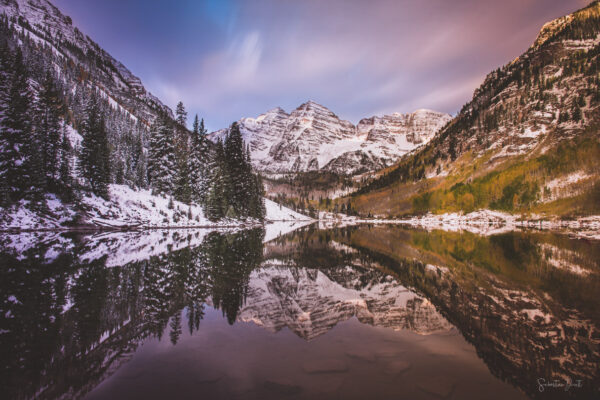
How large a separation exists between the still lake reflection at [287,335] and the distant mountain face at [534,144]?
10754 centimetres

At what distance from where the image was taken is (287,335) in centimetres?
881

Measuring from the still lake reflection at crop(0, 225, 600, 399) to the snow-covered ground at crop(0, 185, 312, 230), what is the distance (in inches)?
1258

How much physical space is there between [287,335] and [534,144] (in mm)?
158537

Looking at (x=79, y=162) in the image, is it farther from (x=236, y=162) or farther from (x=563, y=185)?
(x=563, y=185)

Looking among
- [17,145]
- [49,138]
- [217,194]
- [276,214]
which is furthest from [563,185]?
[17,145]

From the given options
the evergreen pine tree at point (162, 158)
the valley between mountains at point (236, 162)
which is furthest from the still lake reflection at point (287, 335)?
the evergreen pine tree at point (162, 158)

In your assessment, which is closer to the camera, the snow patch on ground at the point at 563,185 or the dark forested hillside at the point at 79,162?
the dark forested hillside at the point at 79,162

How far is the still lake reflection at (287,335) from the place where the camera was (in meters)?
5.61

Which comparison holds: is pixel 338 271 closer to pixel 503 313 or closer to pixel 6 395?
pixel 503 313

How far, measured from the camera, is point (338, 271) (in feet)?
69.2

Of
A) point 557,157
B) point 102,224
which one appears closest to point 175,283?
point 102,224

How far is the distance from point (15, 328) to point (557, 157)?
14801cm

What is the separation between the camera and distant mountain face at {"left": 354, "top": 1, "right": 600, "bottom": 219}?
101 meters

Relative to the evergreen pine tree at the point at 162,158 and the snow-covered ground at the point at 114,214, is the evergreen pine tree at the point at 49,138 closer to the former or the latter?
the snow-covered ground at the point at 114,214
